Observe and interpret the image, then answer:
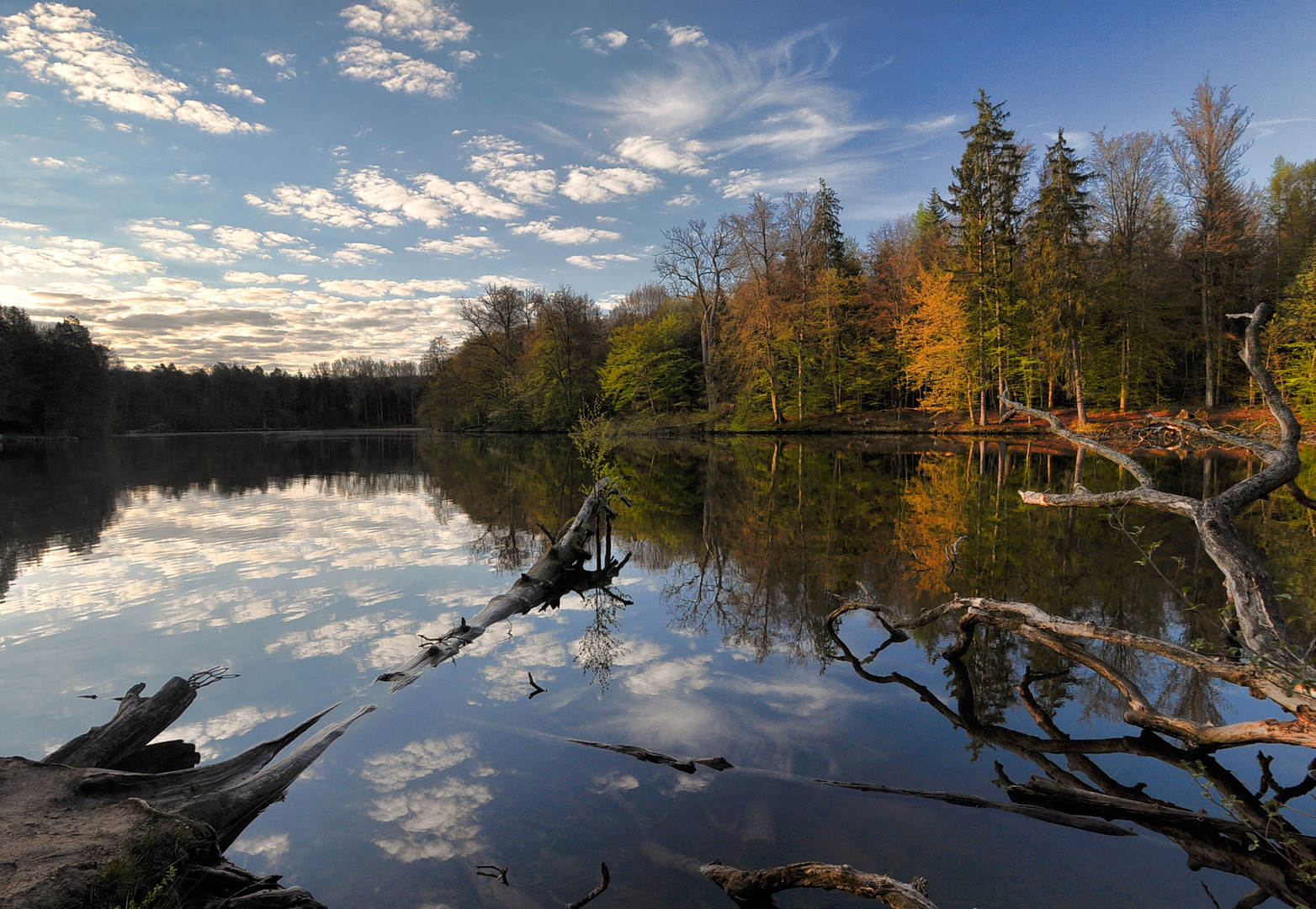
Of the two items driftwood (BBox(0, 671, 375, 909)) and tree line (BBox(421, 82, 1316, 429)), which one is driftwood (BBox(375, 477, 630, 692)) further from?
tree line (BBox(421, 82, 1316, 429))

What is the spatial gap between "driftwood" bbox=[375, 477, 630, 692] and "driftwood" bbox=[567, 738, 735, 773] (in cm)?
237

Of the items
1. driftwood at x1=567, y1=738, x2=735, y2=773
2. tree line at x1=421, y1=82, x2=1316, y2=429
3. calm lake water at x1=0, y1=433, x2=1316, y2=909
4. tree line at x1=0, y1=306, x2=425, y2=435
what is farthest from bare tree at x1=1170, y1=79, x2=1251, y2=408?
tree line at x1=0, y1=306, x2=425, y2=435

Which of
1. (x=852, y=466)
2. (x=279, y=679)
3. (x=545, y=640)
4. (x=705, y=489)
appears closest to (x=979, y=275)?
(x=852, y=466)

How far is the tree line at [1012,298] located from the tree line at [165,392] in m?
48.6

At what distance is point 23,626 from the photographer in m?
7.35

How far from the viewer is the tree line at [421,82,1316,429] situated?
28078 millimetres

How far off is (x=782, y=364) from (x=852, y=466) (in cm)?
1923

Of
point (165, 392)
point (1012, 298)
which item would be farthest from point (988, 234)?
point (165, 392)

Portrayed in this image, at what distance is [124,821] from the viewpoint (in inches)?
120

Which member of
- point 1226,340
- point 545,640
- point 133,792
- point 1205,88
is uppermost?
point 1205,88

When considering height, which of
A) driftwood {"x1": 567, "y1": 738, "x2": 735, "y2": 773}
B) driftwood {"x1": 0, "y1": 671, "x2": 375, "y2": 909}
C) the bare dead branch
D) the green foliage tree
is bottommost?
driftwood {"x1": 567, "y1": 738, "x2": 735, "y2": 773}

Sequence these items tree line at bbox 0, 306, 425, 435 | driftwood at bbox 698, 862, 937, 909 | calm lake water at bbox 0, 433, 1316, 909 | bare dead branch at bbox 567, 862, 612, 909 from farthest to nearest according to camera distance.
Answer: tree line at bbox 0, 306, 425, 435 → calm lake water at bbox 0, 433, 1316, 909 → bare dead branch at bbox 567, 862, 612, 909 → driftwood at bbox 698, 862, 937, 909

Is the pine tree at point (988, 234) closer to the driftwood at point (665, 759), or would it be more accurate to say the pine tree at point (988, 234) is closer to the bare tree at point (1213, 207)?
the bare tree at point (1213, 207)

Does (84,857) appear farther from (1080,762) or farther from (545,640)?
(1080,762)
